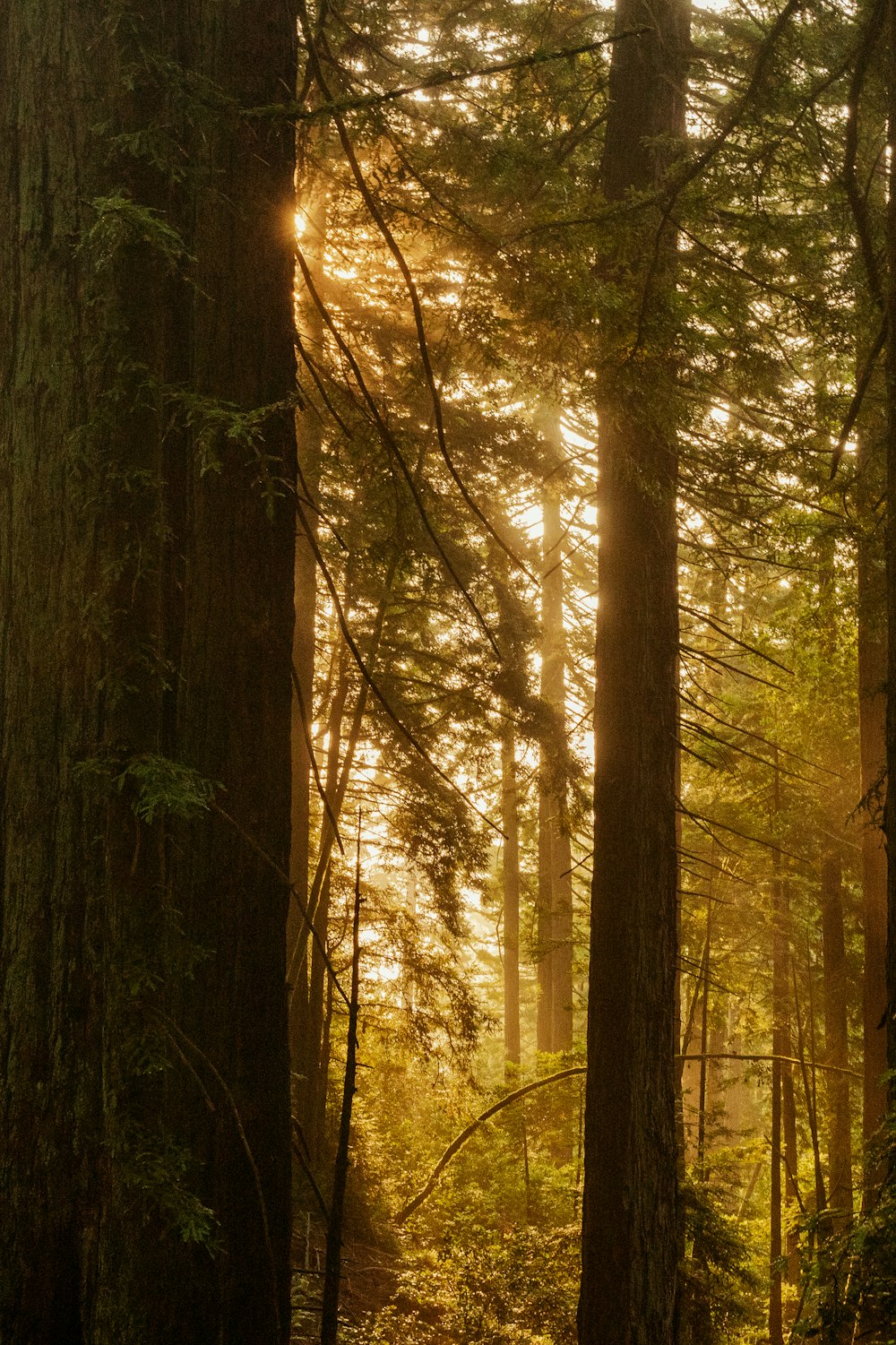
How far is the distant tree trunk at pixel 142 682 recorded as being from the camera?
2.44m

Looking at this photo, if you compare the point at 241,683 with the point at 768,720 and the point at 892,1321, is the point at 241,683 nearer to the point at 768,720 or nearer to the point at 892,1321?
the point at 892,1321

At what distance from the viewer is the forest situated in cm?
254

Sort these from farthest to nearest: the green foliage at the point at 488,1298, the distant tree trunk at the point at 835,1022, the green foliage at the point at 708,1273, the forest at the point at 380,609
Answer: the distant tree trunk at the point at 835,1022, the green foliage at the point at 488,1298, the green foliage at the point at 708,1273, the forest at the point at 380,609

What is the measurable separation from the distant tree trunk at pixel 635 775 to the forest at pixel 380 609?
3 cm

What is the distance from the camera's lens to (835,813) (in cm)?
1386

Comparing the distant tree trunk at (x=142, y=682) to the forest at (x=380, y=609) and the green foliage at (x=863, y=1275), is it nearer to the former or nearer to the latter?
the forest at (x=380, y=609)

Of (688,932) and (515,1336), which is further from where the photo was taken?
(688,932)

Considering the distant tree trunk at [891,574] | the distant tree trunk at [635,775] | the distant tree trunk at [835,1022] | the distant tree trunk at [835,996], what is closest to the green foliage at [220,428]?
the distant tree trunk at [891,574]

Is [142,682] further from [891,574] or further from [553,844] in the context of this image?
[553,844]

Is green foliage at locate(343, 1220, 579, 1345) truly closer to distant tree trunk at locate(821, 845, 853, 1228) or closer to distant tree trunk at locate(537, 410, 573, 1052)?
distant tree trunk at locate(821, 845, 853, 1228)

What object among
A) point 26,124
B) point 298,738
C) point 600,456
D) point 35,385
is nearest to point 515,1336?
point 298,738

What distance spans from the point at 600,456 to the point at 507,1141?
33.0 feet

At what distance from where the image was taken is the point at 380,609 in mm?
3408

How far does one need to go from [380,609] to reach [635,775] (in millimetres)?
3739
